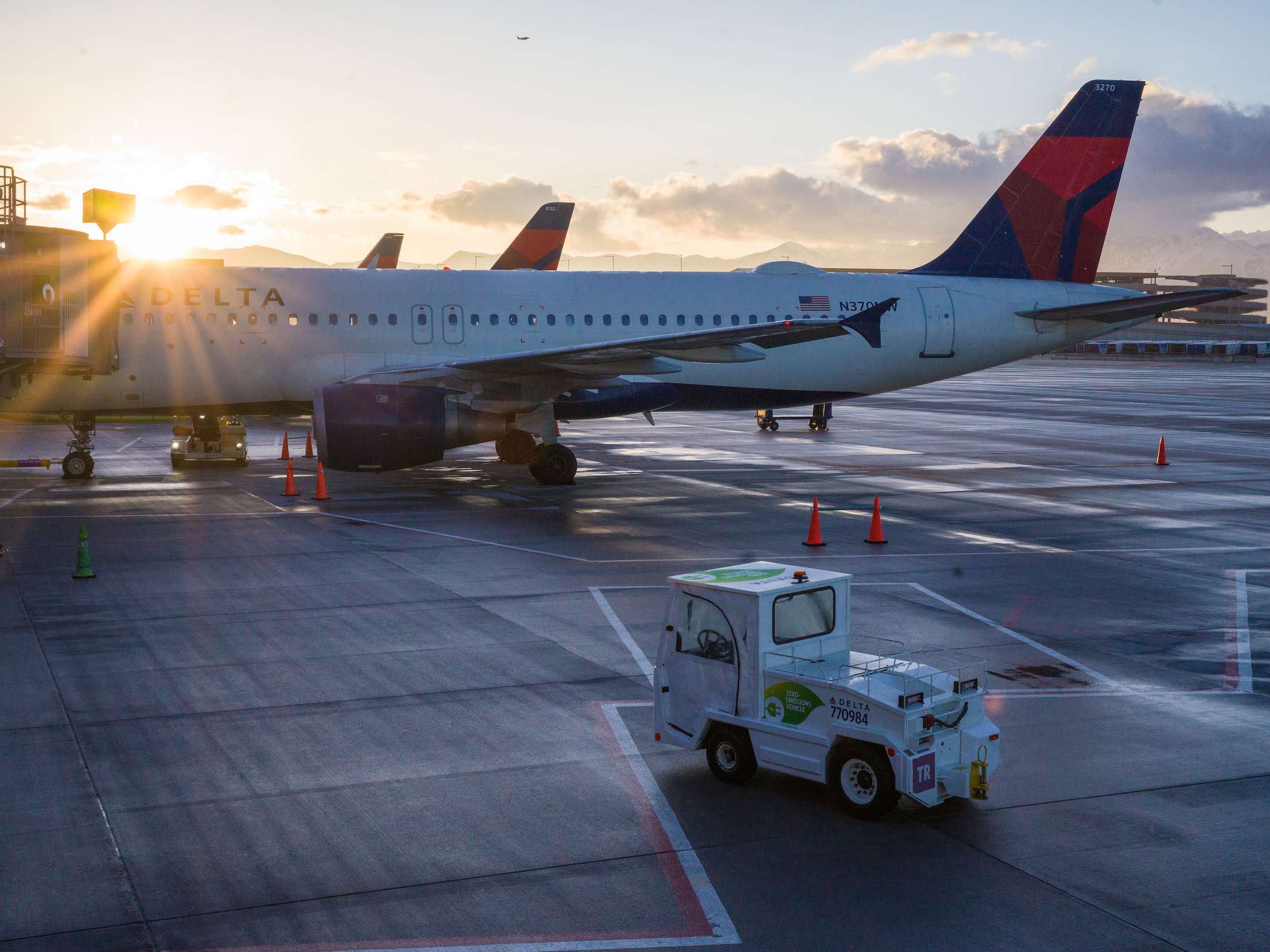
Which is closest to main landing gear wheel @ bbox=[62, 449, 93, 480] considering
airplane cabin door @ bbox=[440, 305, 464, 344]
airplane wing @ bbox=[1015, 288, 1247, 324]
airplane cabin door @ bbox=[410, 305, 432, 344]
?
airplane cabin door @ bbox=[410, 305, 432, 344]

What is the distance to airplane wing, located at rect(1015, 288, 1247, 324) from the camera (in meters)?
30.3

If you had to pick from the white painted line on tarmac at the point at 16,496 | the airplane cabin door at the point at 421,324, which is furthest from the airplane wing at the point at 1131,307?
the white painted line on tarmac at the point at 16,496

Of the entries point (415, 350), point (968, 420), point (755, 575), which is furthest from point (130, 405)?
point (968, 420)

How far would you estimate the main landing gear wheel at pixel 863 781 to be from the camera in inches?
381

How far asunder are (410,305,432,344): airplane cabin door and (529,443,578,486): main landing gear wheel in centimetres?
410

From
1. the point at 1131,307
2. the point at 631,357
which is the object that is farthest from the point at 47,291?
the point at 1131,307

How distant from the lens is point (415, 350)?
3044 cm

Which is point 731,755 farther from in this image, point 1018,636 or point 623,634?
point 1018,636

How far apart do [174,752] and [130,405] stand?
66.1 ft

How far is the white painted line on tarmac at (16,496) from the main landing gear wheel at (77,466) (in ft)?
5.02

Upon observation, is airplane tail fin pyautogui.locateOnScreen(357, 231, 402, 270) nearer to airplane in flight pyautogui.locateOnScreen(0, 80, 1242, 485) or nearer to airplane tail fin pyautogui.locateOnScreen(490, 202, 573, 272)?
airplane tail fin pyautogui.locateOnScreen(490, 202, 573, 272)

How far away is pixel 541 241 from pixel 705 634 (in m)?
53.9

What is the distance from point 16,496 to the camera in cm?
2741

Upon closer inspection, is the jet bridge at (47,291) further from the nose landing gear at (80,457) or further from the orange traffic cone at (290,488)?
the nose landing gear at (80,457)
